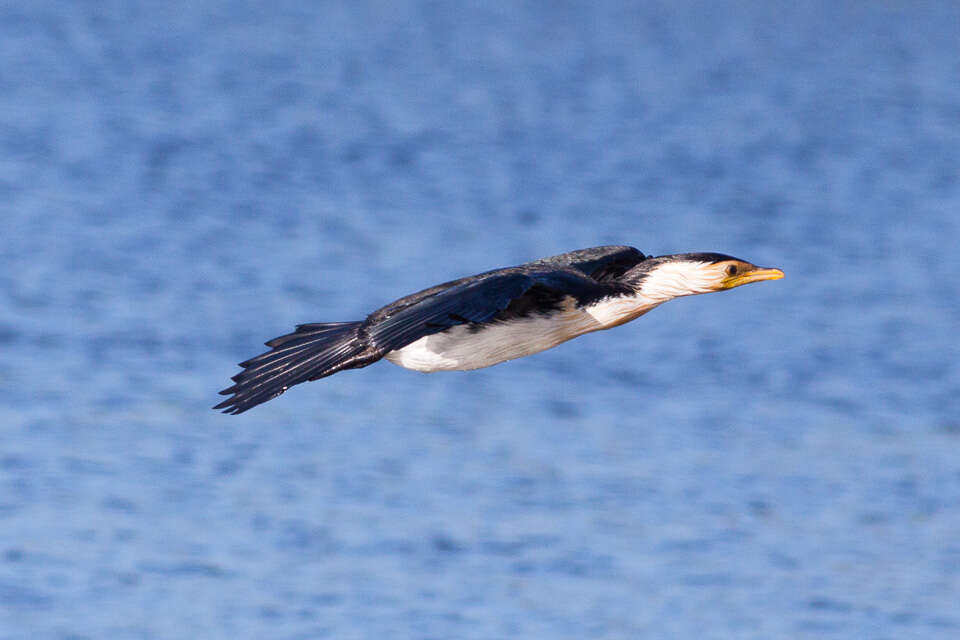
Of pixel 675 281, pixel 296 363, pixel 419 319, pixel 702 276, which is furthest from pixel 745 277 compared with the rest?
pixel 296 363

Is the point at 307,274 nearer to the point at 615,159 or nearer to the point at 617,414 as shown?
the point at 617,414

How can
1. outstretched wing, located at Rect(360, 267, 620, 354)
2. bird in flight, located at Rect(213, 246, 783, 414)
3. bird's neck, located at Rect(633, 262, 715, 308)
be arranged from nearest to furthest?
1. outstretched wing, located at Rect(360, 267, 620, 354)
2. bird in flight, located at Rect(213, 246, 783, 414)
3. bird's neck, located at Rect(633, 262, 715, 308)

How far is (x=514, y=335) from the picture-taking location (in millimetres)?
7805

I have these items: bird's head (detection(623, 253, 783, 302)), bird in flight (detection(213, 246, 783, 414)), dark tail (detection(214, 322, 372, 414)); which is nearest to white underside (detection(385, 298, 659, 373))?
bird in flight (detection(213, 246, 783, 414))

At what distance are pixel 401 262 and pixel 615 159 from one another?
5.01m

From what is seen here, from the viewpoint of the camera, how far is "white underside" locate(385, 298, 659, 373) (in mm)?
7770

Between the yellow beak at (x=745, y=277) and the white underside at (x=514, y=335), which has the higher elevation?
the yellow beak at (x=745, y=277)

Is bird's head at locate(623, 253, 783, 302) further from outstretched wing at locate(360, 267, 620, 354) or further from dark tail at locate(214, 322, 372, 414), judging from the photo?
dark tail at locate(214, 322, 372, 414)

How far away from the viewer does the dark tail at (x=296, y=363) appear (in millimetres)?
7406

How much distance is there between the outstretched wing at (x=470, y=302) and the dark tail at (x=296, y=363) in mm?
110

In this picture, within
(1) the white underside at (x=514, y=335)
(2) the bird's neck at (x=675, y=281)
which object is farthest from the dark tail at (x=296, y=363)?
(2) the bird's neck at (x=675, y=281)

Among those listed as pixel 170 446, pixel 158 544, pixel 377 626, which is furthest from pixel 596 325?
pixel 170 446

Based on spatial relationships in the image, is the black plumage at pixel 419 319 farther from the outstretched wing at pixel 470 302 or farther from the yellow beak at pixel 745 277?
the yellow beak at pixel 745 277

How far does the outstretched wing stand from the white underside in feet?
0.22
